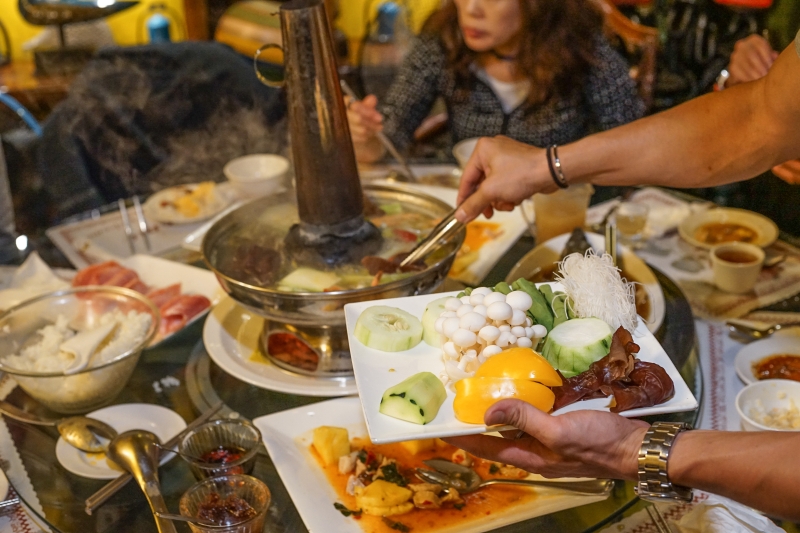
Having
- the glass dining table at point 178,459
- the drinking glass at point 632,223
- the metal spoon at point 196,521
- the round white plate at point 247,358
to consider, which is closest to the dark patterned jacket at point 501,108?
the drinking glass at point 632,223

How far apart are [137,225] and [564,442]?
218 cm

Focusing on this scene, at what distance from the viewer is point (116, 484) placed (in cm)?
168

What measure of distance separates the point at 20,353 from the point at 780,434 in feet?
6.28

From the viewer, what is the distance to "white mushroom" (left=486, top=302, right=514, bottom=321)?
1.39 metres

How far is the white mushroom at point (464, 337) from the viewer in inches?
54.2

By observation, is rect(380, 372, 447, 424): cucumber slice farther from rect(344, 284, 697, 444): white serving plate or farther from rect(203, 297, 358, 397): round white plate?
rect(203, 297, 358, 397): round white plate

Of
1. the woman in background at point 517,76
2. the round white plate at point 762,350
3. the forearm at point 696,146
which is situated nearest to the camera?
the forearm at point 696,146

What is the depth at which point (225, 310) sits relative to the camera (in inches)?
90.0

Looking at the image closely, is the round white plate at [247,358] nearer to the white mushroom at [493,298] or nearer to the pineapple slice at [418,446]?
the pineapple slice at [418,446]

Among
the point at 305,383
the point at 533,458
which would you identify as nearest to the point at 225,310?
the point at 305,383

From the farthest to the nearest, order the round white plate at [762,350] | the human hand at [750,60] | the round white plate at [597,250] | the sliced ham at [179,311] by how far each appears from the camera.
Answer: the human hand at [750,60] < the sliced ham at [179,311] < the round white plate at [597,250] < the round white plate at [762,350]

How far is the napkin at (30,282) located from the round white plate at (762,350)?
6.92 feet

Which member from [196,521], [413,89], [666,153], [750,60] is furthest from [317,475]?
[413,89]

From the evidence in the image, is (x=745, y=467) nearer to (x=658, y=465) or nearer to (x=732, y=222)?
(x=658, y=465)
